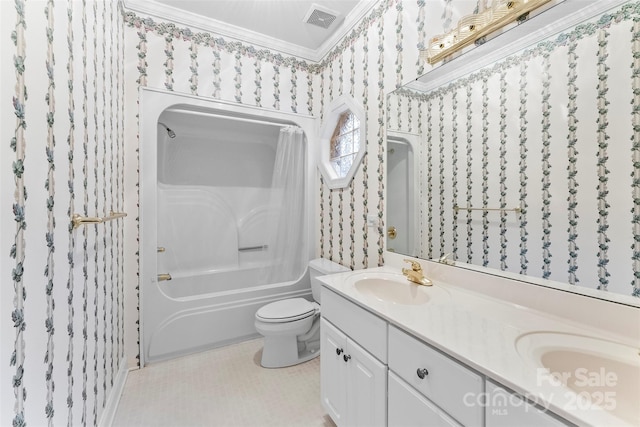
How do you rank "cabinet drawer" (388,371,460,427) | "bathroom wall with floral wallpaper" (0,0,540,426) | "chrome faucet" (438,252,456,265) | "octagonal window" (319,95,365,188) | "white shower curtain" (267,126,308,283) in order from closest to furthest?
"bathroom wall with floral wallpaper" (0,0,540,426), "cabinet drawer" (388,371,460,427), "chrome faucet" (438,252,456,265), "octagonal window" (319,95,365,188), "white shower curtain" (267,126,308,283)

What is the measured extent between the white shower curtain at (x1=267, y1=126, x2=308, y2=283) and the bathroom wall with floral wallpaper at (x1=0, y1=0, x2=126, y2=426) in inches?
49.9

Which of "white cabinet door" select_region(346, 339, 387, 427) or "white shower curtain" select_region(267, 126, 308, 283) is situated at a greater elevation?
"white shower curtain" select_region(267, 126, 308, 283)

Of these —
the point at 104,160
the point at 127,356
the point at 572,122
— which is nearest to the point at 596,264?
the point at 572,122

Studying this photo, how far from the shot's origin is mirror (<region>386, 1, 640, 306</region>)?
83cm

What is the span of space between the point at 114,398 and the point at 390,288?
1.73 metres

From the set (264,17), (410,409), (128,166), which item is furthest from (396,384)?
(264,17)

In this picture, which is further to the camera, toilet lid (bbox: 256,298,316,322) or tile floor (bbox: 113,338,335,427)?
toilet lid (bbox: 256,298,316,322)

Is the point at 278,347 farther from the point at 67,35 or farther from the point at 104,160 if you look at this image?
the point at 67,35

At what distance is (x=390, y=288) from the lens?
147 cm

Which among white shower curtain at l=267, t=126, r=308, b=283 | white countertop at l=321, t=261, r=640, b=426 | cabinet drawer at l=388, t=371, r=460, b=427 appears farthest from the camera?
white shower curtain at l=267, t=126, r=308, b=283

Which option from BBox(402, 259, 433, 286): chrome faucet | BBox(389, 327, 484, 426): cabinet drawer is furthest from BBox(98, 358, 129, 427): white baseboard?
BBox(402, 259, 433, 286): chrome faucet

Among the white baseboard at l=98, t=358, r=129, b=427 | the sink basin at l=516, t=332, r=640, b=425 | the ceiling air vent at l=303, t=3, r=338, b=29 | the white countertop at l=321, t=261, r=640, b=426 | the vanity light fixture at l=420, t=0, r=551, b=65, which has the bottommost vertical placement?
the white baseboard at l=98, t=358, r=129, b=427

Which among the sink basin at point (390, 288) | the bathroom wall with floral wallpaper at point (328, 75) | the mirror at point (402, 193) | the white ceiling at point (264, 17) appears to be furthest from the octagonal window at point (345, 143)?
the sink basin at point (390, 288)

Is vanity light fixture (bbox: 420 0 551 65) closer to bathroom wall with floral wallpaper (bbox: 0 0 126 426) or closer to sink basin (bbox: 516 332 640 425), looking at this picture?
sink basin (bbox: 516 332 640 425)
